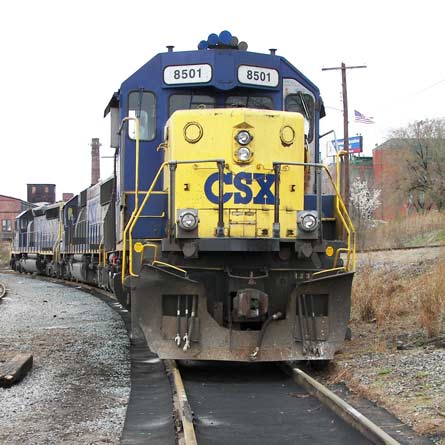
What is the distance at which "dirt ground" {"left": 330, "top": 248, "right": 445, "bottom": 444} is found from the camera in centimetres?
484

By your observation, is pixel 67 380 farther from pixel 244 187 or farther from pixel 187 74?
pixel 187 74

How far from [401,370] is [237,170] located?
8.30 feet

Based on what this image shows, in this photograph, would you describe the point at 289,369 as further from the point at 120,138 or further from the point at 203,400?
the point at 120,138

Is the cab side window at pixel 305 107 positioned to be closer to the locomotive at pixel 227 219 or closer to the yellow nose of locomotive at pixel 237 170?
the locomotive at pixel 227 219

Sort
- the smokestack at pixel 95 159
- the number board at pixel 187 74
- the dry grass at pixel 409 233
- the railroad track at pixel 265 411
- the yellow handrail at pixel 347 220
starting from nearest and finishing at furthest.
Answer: the railroad track at pixel 265 411, the yellow handrail at pixel 347 220, the number board at pixel 187 74, the dry grass at pixel 409 233, the smokestack at pixel 95 159

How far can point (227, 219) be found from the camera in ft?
21.2

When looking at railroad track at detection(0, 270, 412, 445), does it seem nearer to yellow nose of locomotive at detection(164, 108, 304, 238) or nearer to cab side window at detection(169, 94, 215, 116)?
yellow nose of locomotive at detection(164, 108, 304, 238)

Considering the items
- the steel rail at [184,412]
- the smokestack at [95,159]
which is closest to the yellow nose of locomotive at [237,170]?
the steel rail at [184,412]

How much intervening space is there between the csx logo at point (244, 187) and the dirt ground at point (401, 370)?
1926 mm

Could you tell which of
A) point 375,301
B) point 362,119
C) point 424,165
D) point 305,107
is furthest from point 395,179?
point 305,107

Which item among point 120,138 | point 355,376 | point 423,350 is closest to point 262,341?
point 355,376

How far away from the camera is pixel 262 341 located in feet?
20.5

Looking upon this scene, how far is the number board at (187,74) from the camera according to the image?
7.30 meters

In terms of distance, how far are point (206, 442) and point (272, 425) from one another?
66 centimetres
